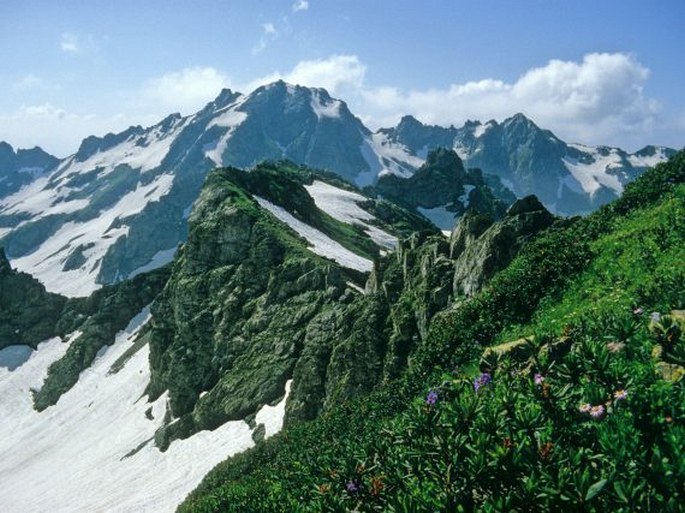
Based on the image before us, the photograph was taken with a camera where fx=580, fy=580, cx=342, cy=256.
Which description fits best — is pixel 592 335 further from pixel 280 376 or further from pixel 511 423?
pixel 280 376

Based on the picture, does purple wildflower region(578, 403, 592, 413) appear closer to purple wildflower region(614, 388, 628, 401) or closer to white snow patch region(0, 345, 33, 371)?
purple wildflower region(614, 388, 628, 401)

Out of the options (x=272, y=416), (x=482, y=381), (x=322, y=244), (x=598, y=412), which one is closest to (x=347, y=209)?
(x=322, y=244)

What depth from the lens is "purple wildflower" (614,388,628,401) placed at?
37.1 feet

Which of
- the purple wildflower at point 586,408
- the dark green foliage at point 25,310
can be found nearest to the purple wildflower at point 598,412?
the purple wildflower at point 586,408

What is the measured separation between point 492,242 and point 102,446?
202 feet

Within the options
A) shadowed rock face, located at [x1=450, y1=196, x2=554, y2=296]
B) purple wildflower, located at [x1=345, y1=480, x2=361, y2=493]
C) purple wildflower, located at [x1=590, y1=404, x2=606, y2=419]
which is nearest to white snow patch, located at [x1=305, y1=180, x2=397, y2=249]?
shadowed rock face, located at [x1=450, y1=196, x2=554, y2=296]

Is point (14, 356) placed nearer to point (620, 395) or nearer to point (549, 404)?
point (549, 404)

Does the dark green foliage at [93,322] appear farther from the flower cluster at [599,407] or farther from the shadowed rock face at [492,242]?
the flower cluster at [599,407]

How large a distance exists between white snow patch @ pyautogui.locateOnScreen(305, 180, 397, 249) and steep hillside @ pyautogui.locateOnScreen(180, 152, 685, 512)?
94.5 meters

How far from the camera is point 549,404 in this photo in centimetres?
1246

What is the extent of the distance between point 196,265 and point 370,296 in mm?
35105

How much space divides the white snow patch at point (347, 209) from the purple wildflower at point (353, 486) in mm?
107402

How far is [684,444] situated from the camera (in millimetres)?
9117

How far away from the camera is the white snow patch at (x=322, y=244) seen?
85.7 m
